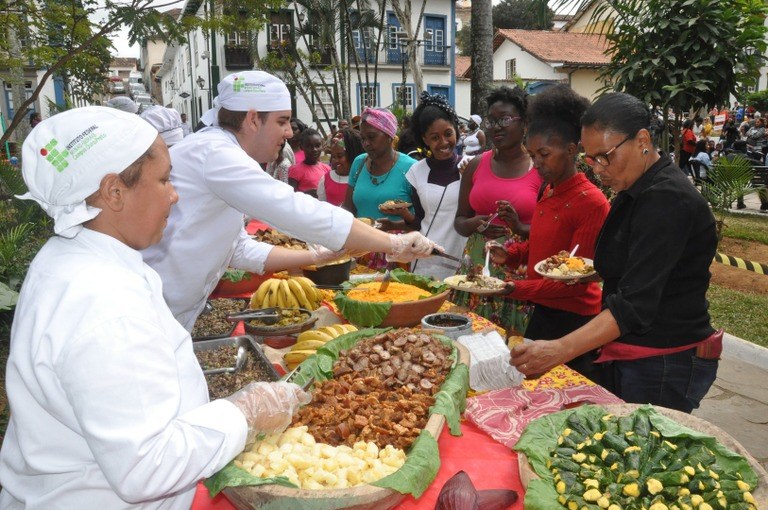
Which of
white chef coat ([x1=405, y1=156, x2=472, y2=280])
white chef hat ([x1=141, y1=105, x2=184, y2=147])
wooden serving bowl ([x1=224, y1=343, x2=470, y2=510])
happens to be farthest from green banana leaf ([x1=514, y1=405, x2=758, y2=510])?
white chef hat ([x1=141, y1=105, x2=184, y2=147])

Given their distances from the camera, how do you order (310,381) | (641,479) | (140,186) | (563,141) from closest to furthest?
(140,186) → (641,479) → (310,381) → (563,141)

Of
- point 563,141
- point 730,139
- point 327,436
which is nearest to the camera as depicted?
point 327,436

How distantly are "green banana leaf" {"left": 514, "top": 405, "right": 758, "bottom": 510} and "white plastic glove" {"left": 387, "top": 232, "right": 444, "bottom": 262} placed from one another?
1018 mm

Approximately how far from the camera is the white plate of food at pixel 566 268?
2.65 meters

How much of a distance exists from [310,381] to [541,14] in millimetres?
6108

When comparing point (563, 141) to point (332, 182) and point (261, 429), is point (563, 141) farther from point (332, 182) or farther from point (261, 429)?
point (332, 182)

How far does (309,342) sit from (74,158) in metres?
1.54

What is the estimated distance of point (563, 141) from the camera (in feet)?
10.2

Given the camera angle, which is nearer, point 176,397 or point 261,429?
point 176,397

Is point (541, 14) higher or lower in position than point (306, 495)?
higher

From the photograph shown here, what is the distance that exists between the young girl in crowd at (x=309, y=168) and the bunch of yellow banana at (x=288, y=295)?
4290 mm

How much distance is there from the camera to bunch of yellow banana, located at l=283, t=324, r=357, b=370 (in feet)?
8.43

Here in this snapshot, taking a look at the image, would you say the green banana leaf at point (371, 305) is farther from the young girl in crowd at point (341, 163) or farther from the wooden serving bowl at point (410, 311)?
the young girl in crowd at point (341, 163)

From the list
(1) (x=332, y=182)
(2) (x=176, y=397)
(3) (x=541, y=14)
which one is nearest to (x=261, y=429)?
(2) (x=176, y=397)
